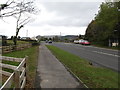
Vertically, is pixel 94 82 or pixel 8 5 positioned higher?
pixel 8 5

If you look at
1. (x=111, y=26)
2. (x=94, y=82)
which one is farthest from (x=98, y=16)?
(x=94, y=82)

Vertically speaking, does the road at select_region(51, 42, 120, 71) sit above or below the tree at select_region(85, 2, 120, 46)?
below

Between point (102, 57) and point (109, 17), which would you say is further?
point (109, 17)

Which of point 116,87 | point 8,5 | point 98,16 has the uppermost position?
Answer: point 98,16

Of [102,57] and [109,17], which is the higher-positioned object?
[109,17]

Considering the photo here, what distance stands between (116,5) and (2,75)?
126 feet

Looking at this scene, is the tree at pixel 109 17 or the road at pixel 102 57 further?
the tree at pixel 109 17

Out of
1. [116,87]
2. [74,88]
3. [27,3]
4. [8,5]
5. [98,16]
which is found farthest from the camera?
[98,16]

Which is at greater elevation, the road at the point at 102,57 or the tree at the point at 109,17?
the tree at the point at 109,17

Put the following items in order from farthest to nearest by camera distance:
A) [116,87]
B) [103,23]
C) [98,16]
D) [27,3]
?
1. [98,16]
2. [103,23]
3. [27,3]
4. [116,87]

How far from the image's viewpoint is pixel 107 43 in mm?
46219

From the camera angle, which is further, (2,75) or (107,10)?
(107,10)

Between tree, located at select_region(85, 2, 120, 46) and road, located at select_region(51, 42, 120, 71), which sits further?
tree, located at select_region(85, 2, 120, 46)

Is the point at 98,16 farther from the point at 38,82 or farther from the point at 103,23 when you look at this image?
the point at 38,82
